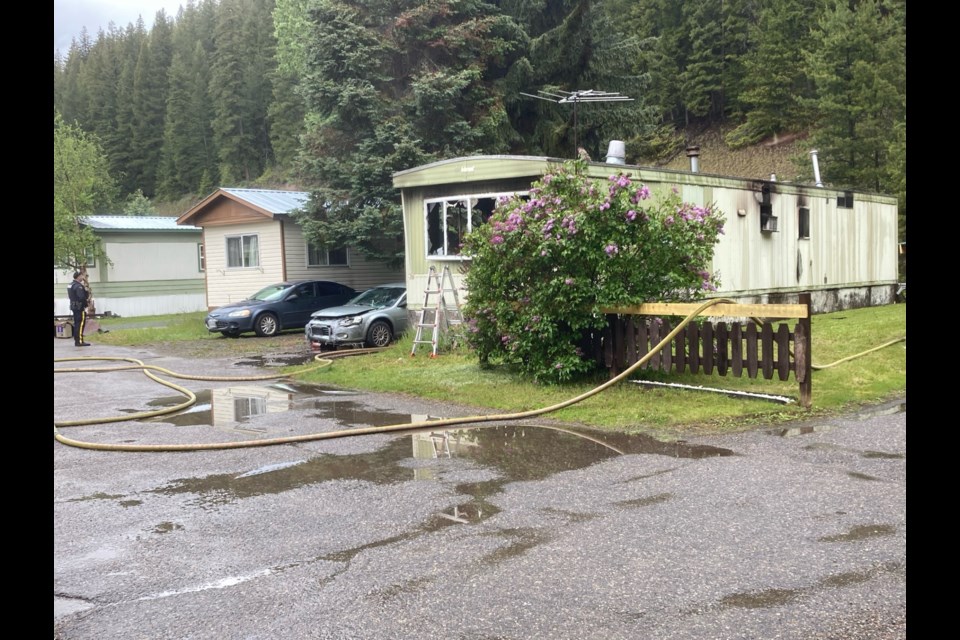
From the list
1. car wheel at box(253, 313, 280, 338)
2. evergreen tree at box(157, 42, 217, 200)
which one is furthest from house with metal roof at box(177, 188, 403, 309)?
evergreen tree at box(157, 42, 217, 200)

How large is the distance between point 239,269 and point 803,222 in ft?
54.8

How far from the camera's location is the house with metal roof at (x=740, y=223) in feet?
54.2

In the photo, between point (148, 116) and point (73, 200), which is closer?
point (73, 200)

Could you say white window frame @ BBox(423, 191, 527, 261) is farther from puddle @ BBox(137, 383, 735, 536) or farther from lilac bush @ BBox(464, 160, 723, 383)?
puddle @ BBox(137, 383, 735, 536)

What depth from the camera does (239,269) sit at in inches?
1072

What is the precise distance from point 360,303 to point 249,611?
15097 millimetres

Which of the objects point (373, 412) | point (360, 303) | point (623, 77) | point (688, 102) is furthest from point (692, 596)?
point (688, 102)

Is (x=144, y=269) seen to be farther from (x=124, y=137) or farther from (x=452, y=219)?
(x=124, y=137)

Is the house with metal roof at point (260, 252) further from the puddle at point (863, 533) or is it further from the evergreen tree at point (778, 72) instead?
the evergreen tree at point (778, 72)

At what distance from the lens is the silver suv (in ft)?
58.9

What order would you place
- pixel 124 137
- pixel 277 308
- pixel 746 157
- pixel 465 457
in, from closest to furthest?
pixel 465 457 → pixel 277 308 → pixel 746 157 → pixel 124 137

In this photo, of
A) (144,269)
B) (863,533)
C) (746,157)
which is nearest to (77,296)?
(144,269)

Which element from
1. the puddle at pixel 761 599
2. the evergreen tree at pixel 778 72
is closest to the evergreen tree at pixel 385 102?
the puddle at pixel 761 599

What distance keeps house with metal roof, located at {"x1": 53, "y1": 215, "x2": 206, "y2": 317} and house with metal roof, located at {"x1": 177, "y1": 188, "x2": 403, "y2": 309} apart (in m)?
5.63
